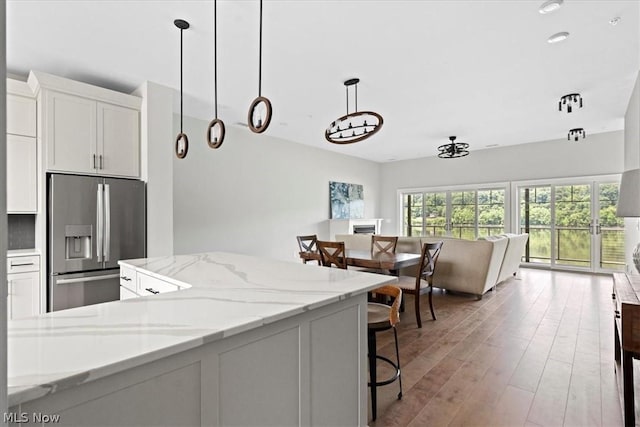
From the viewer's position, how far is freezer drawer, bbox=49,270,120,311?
3.06 m

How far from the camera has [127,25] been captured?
8.84ft

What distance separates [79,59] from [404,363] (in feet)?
13.7

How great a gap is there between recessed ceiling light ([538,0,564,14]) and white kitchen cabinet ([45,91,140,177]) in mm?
4035

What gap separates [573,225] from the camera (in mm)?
6871

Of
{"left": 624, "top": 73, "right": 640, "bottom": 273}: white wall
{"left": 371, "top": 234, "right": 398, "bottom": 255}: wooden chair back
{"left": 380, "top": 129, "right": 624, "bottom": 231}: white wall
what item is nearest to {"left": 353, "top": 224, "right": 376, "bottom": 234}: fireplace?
{"left": 380, "top": 129, "right": 624, "bottom": 231}: white wall

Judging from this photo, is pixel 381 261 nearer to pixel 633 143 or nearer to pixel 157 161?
pixel 157 161

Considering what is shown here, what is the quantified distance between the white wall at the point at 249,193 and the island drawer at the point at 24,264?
1916 millimetres

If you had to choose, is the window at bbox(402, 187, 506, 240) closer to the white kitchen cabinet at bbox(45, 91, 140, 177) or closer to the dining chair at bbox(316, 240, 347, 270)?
the dining chair at bbox(316, 240, 347, 270)

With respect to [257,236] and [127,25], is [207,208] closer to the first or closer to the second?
[257,236]

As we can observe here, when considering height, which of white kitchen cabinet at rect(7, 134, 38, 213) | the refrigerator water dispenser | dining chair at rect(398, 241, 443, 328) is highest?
white kitchen cabinet at rect(7, 134, 38, 213)

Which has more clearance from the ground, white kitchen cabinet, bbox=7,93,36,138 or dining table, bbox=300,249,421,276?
white kitchen cabinet, bbox=7,93,36,138

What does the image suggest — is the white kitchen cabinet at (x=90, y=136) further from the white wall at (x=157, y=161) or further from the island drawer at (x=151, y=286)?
the island drawer at (x=151, y=286)

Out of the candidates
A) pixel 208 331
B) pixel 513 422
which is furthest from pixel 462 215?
pixel 208 331

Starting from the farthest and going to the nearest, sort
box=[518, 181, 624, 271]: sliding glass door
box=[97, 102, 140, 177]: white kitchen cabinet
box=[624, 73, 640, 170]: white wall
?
box=[518, 181, 624, 271]: sliding glass door < box=[624, 73, 640, 170]: white wall < box=[97, 102, 140, 177]: white kitchen cabinet
